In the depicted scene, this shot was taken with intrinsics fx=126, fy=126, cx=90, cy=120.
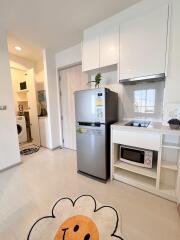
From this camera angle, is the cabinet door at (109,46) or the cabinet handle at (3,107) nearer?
the cabinet door at (109,46)

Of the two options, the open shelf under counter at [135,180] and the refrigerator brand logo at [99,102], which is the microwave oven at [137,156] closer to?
the open shelf under counter at [135,180]

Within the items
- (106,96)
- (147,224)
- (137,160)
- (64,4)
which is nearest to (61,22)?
(64,4)

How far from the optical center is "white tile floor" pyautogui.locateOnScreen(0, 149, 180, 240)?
4.26ft

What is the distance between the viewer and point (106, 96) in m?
1.84

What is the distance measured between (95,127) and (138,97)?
94cm

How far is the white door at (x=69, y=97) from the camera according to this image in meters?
3.10

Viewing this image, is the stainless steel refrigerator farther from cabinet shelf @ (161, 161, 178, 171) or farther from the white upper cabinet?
cabinet shelf @ (161, 161, 178, 171)

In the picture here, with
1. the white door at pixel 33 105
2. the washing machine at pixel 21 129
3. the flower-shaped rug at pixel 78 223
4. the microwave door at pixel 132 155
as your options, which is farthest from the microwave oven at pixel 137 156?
the washing machine at pixel 21 129

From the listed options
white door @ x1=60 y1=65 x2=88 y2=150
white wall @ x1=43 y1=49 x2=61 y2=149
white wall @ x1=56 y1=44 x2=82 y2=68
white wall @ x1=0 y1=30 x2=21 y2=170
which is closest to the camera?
white wall @ x1=0 y1=30 x2=21 y2=170

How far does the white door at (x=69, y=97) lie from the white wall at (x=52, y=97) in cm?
16

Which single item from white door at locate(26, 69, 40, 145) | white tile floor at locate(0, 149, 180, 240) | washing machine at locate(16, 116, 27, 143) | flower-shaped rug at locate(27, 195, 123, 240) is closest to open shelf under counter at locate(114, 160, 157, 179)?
white tile floor at locate(0, 149, 180, 240)

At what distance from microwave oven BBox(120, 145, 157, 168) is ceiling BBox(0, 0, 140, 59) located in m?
2.12

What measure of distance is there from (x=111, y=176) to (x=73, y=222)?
36.2 inches

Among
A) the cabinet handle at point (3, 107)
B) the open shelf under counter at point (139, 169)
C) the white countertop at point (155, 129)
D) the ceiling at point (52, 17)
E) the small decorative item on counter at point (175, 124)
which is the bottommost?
the open shelf under counter at point (139, 169)
